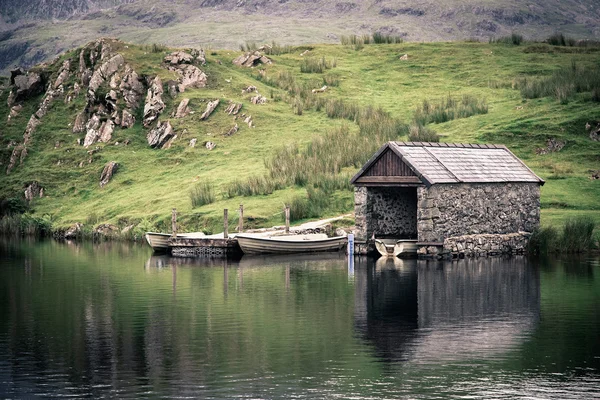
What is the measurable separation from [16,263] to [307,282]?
16.5m

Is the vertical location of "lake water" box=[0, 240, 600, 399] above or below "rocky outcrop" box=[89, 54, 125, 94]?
below

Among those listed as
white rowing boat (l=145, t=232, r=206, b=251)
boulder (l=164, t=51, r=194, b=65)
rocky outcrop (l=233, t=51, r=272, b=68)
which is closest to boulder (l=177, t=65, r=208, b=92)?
boulder (l=164, t=51, r=194, b=65)

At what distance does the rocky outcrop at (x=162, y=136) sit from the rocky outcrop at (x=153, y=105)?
6.80 ft

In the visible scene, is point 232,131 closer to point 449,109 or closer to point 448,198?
point 449,109

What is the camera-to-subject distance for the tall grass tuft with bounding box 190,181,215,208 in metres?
63.8

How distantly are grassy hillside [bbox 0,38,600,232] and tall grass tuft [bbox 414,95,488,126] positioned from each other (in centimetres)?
80

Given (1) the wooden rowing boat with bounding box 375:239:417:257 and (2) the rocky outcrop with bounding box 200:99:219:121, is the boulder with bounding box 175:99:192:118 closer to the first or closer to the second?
(2) the rocky outcrop with bounding box 200:99:219:121

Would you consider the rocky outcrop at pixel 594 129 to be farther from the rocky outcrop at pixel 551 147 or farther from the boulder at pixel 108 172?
the boulder at pixel 108 172

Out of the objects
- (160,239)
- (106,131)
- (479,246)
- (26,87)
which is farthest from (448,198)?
(26,87)

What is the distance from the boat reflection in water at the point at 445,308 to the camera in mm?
25603

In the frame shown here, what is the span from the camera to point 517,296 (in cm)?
3391

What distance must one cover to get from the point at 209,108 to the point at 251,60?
1392cm

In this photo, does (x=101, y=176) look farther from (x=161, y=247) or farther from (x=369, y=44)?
(x=369, y=44)

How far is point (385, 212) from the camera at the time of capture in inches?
2037
